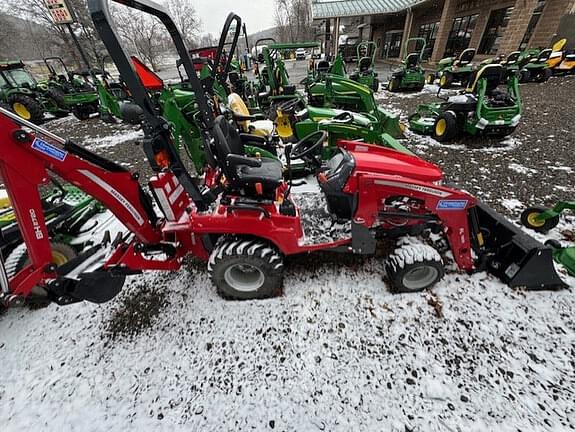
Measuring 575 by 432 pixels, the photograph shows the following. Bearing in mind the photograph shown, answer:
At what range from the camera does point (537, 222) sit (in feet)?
10.0

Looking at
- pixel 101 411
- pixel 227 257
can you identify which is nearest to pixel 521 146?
pixel 227 257

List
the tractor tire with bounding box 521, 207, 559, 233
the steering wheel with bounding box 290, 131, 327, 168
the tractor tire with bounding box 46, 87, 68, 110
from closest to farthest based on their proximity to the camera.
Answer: the steering wheel with bounding box 290, 131, 327, 168 < the tractor tire with bounding box 521, 207, 559, 233 < the tractor tire with bounding box 46, 87, 68, 110

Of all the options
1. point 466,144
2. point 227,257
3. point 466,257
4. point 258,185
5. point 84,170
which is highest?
point 84,170

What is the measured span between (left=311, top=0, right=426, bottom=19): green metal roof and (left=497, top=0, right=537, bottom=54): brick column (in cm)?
711

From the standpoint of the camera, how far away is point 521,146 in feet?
17.7

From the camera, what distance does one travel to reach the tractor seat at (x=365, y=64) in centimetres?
1062

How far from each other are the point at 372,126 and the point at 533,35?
15.5m

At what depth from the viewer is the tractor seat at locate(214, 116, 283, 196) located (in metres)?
2.13

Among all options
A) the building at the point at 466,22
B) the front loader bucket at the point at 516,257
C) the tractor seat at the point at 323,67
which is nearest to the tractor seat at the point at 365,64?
the tractor seat at the point at 323,67

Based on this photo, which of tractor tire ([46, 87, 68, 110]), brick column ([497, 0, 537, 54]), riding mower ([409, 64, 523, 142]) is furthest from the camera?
brick column ([497, 0, 537, 54])

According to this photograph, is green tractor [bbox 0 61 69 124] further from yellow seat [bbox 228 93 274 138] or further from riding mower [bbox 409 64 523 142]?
riding mower [bbox 409 64 523 142]

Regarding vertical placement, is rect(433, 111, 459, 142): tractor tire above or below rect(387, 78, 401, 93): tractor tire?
above

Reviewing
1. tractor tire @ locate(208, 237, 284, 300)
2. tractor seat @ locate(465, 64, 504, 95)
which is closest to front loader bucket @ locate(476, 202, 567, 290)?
tractor tire @ locate(208, 237, 284, 300)

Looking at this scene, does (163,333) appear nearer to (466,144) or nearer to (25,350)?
(25,350)
